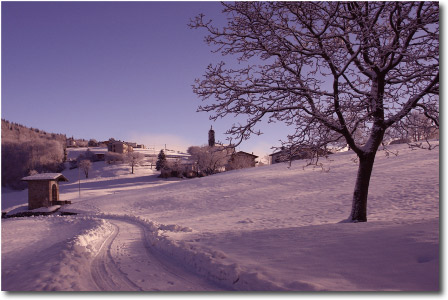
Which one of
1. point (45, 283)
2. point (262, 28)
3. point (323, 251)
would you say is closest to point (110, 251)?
point (45, 283)

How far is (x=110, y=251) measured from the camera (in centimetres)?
830

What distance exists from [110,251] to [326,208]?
15.0m

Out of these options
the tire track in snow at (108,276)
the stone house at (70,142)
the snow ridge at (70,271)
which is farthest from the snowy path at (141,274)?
the stone house at (70,142)

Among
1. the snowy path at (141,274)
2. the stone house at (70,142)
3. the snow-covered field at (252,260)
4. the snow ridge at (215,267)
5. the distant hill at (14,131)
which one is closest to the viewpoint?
the snow-covered field at (252,260)

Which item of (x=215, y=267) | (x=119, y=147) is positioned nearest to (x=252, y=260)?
(x=215, y=267)

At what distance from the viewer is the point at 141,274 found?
19.0 feet

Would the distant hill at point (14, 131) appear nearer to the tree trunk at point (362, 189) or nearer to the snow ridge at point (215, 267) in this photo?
the snow ridge at point (215, 267)

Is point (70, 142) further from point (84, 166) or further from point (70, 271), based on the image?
point (70, 271)

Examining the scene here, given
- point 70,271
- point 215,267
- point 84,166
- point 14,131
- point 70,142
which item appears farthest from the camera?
point 70,142

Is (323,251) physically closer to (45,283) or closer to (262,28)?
(45,283)

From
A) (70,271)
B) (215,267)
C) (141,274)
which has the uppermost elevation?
(215,267)

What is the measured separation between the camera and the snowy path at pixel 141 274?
507 cm

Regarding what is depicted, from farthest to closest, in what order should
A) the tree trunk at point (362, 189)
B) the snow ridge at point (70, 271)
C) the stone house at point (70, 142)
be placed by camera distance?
1. the stone house at point (70, 142)
2. the tree trunk at point (362, 189)
3. the snow ridge at point (70, 271)

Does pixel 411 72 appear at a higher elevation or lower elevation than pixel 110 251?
higher
